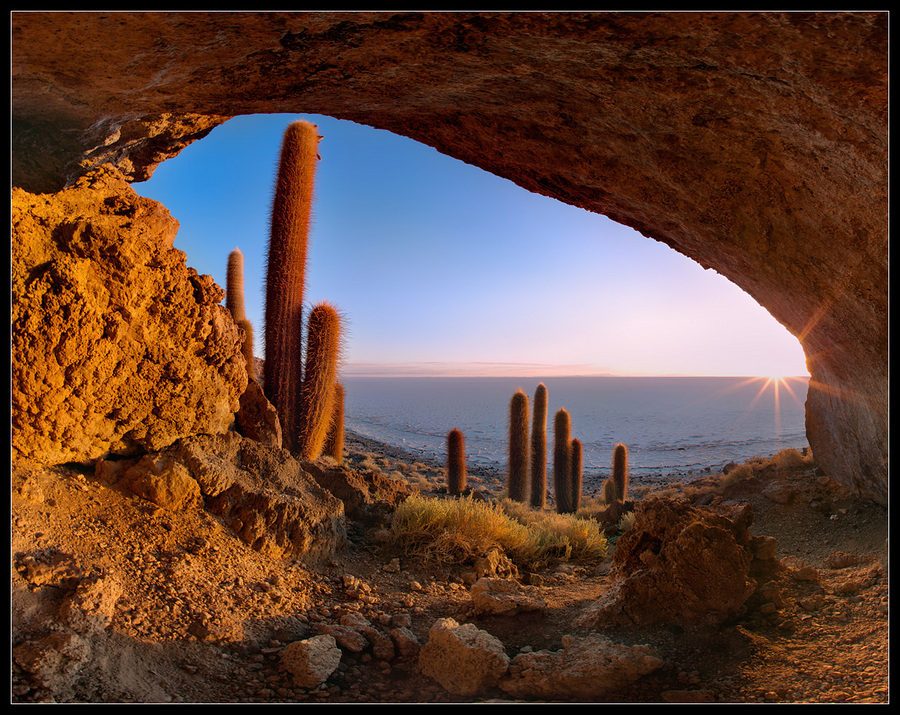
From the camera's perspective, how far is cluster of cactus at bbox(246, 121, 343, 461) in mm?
6762

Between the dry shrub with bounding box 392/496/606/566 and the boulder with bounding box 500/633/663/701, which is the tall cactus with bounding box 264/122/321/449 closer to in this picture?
the dry shrub with bounding box 392/496/606/566

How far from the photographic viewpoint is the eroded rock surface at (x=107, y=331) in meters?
3.64

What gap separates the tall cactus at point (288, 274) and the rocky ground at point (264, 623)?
2.70 m

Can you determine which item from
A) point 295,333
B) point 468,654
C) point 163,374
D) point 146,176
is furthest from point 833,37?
point 295,333

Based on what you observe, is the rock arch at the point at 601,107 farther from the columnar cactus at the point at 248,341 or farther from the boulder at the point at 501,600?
the columnar cactus at the point at 248,341

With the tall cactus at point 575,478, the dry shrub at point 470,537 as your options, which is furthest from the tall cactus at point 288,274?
the tall cactus at point 575,478

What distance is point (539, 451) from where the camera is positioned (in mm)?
14906

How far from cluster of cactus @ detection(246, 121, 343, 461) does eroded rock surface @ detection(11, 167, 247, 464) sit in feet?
6.04

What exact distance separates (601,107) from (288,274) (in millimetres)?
4742

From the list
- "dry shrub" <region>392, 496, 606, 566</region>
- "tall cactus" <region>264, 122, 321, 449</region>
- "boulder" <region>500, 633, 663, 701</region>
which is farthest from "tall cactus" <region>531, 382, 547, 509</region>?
"boulder" <region>500, 633, 663, 701</region>

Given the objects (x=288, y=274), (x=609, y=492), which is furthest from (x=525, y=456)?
(x=288, y=274)

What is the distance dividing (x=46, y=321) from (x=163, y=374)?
0.92 metres

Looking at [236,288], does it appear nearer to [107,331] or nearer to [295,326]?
[295,326]
